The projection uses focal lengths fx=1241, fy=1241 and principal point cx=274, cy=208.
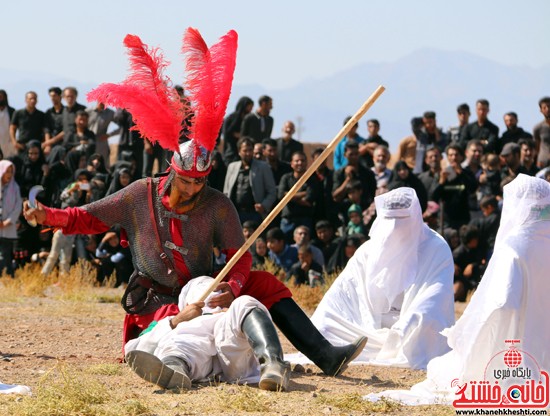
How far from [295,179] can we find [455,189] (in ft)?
6.52

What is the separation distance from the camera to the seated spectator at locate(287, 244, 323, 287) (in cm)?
1486

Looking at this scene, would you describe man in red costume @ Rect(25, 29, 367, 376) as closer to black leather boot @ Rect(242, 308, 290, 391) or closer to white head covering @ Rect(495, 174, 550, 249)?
black leather boot @ Rect(242, 308, 290, 391)

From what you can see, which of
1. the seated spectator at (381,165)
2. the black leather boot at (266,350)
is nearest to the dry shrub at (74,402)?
the black leather boot at (266,350)

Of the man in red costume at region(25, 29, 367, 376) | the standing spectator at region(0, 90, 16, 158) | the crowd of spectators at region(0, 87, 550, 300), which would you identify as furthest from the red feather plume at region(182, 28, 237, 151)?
the standing spectator at region(0, 90, 16, 158)

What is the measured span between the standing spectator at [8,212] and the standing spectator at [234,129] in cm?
282

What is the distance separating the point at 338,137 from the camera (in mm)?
8445

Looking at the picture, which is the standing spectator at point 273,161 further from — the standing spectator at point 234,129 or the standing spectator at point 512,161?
the standing spectator at point 512,161

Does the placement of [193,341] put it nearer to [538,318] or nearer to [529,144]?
[538,318]

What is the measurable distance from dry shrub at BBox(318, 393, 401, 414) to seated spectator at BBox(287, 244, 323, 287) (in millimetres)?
7155

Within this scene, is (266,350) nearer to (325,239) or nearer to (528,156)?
(325,239)

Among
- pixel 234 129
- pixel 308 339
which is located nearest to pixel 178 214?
pixel 308 339

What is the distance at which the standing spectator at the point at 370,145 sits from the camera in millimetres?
16438

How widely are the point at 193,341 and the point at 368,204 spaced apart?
24.6 ft

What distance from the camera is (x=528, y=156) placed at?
15.2m
